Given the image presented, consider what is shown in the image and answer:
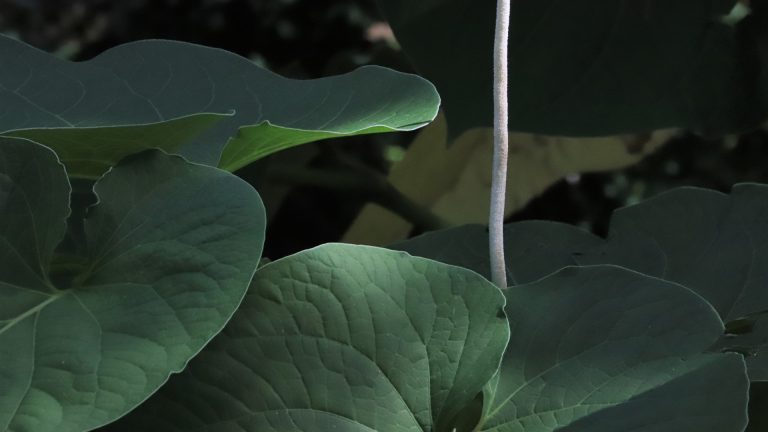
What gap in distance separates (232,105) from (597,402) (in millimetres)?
218

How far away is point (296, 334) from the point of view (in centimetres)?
29

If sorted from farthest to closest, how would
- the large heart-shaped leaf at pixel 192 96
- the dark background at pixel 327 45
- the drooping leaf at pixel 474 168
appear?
the dark background at pixel 327 45, the drooping leaf at pixel 474 168, the large heart-shaped leaf at pixel 192 96

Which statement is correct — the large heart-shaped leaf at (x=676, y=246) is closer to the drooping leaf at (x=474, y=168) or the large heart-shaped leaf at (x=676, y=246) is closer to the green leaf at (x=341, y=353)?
the green leaf at (x=341, y=353)

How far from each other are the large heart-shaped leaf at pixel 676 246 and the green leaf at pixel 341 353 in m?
0.11

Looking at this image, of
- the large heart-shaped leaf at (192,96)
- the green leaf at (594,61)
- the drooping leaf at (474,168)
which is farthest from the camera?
the drooping leaf at (474,168)

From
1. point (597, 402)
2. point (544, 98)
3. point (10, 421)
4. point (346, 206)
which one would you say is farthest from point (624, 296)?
point (346, 206)

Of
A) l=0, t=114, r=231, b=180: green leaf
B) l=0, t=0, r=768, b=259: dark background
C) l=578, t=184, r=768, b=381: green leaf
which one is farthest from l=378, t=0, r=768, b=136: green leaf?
l=0, t=0, r=768, b=259: dark background

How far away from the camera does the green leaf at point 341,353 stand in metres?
0.29

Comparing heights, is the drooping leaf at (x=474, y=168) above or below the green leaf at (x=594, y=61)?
below

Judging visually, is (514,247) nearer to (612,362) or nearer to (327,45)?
(612,362)

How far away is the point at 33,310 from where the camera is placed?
30 centimetres

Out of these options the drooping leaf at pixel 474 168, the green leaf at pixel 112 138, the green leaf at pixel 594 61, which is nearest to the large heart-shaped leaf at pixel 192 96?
the green leaf at pixel 112 138

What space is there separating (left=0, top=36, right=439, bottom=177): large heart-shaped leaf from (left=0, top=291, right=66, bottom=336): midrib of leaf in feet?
0.21

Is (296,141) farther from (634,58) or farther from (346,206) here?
(346,206)
